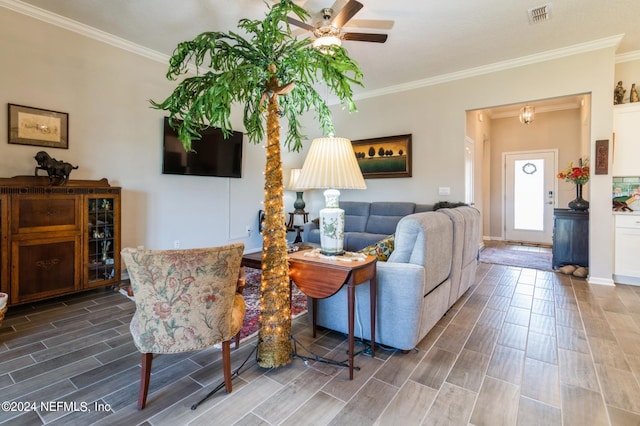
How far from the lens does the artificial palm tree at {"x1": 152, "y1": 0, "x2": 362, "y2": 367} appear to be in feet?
5.74

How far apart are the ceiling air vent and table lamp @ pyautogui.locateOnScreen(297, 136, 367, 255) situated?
275 cm

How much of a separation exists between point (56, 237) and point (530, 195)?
26.9ft

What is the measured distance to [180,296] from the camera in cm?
151

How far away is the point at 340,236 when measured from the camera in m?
2.11

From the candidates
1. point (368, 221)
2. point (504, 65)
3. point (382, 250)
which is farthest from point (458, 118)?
point (382, 250)

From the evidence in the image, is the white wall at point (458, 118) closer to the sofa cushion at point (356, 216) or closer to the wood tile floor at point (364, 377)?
the sofa cushion at point (356, 216)

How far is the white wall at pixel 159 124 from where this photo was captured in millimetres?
3191

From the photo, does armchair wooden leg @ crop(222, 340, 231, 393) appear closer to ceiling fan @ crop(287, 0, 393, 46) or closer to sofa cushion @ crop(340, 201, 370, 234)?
ceiling fan @ crop(287, 0, 393, 46)

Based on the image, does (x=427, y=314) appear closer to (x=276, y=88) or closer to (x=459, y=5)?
(x=276, y=88)

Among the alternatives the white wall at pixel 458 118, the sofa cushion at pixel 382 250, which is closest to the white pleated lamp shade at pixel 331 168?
the sofa cushion at pixel 382 250

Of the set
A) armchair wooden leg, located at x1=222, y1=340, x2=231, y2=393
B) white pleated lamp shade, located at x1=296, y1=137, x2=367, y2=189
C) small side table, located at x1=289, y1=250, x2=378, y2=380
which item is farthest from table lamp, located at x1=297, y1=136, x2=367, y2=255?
armchair wooden leg, located at x1=222, y1=340, x2=231, y2=393

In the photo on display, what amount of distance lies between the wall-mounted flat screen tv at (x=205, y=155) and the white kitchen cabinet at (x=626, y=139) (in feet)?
16.9

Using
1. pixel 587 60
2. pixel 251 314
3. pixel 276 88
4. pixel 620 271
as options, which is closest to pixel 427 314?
pixel 251 314

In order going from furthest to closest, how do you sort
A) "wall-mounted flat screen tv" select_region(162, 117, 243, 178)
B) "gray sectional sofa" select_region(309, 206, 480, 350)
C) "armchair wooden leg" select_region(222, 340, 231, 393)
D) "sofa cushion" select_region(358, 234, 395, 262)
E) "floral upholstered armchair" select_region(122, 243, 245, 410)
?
"wall-mounted flat screen tv" select_region(162, 117, 243, 178), "sofa cushion" select_region(358, 234, 395, 262), "gray sectional sofa" select_region(309, 206, 480, 350), "armchair wooden leg" select_region(222, 340, 231, 393), "floral upholstered armchair" select_region(122, 243, 245, 410)
